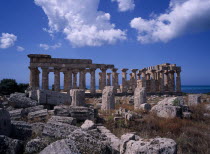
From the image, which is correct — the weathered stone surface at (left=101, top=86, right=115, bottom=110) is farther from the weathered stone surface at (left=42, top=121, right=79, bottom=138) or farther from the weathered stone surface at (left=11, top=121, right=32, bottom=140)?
the weathered stone surface at (left=11, top=121, right=32, bottom=140)

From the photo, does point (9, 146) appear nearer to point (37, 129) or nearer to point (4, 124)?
point (4, 124)

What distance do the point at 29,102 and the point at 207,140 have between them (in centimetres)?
1013

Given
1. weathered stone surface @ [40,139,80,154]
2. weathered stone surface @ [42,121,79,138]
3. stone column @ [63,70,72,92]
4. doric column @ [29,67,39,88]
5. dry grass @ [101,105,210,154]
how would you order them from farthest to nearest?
stone column @ [63,70,72,92] → doric column @ [29,67,39,88] → dry grass @ [101,105,210,154] → weathered stone surface @ [42,121,79,138] → weathered stone surface @ [40,139,80,154]

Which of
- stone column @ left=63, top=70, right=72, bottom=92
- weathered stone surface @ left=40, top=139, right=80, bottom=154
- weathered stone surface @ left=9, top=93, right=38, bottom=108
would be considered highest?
stone column @ left=63, top=70, right=72, bottom=92

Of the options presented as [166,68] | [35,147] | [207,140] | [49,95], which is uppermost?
[166,68]

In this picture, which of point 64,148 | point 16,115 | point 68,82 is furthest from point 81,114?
point 68,82

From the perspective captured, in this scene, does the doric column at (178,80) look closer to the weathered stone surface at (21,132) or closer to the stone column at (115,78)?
the stone column at (115,78)

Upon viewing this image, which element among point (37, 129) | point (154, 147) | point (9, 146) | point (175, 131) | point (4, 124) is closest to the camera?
point (154, 147)

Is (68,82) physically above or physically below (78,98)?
above

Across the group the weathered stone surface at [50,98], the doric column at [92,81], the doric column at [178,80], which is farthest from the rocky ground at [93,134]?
the doric column at [178,80]

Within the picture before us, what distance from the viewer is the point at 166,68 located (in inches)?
1422

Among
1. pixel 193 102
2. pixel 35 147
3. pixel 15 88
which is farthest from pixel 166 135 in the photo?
pixel 15 88

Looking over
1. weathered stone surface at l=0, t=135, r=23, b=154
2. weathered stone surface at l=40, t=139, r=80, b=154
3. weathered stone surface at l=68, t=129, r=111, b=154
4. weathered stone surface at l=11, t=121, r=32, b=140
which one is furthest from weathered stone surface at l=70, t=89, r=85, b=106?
weathered stone surface at l=40, t=139, r=80, b=154

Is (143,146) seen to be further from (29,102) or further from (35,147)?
(29,102)
